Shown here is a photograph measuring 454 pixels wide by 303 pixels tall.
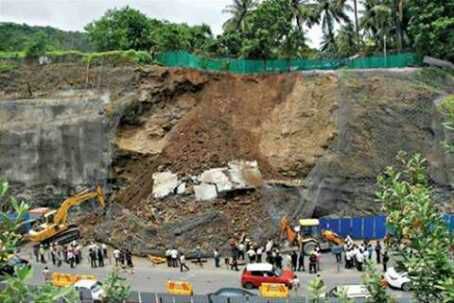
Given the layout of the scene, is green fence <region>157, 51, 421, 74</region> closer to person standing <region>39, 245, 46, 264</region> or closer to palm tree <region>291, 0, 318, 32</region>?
palm tree <region>291, 0, 318, 32</region>

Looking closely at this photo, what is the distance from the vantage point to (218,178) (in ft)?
129

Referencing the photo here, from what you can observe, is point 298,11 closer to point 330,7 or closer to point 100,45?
point 330,7

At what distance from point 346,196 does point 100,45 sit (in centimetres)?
2546

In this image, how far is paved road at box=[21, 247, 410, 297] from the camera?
30.4m

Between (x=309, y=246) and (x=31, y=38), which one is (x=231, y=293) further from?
(x=31, y=38)

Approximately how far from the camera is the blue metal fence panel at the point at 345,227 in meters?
37.6

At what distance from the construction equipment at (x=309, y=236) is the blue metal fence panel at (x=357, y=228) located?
1667mm

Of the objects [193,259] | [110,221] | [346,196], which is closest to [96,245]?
[110,221]

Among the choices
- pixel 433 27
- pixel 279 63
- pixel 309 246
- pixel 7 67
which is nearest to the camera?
pixel 309 246

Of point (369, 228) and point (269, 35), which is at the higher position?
point (269, 35)

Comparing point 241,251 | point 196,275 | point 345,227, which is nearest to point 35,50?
point 241,251

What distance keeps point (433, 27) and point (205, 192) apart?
1998 cm

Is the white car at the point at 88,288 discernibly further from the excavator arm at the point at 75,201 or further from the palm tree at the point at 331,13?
the palm tree at the point at 331,13

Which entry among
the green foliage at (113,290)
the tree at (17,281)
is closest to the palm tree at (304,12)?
the green foliage at (113,290)
